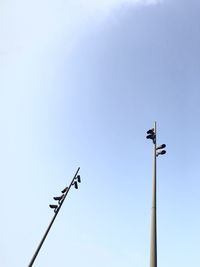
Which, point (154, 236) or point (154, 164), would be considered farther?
point (154, 164)

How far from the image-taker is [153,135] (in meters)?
9.70

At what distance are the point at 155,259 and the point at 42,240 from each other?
7.93m

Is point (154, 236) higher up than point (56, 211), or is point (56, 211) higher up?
point (56, 211)

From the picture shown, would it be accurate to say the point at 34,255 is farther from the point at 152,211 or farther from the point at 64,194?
the point at 152,211

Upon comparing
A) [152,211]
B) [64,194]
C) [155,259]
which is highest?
[64,194]

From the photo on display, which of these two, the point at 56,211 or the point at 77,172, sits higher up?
the point at 77,172

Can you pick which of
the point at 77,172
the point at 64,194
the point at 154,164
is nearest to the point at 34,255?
the point at 64,194

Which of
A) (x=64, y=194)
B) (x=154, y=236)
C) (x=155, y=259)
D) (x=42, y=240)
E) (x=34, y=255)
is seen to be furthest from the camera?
(x=64, y=194)

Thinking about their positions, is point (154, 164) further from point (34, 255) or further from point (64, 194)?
point (64, 194)

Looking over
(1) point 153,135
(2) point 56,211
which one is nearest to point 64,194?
(2) point 56,211

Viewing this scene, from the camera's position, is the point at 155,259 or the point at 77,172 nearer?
the point at 155,259

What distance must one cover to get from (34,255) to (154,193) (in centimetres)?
680

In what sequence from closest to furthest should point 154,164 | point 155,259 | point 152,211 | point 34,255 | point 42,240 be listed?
point 155,259
point 152,211
point 154,164
point 34,255
point 42,240

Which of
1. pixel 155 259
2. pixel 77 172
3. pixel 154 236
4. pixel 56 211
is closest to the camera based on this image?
pixel 155 259
